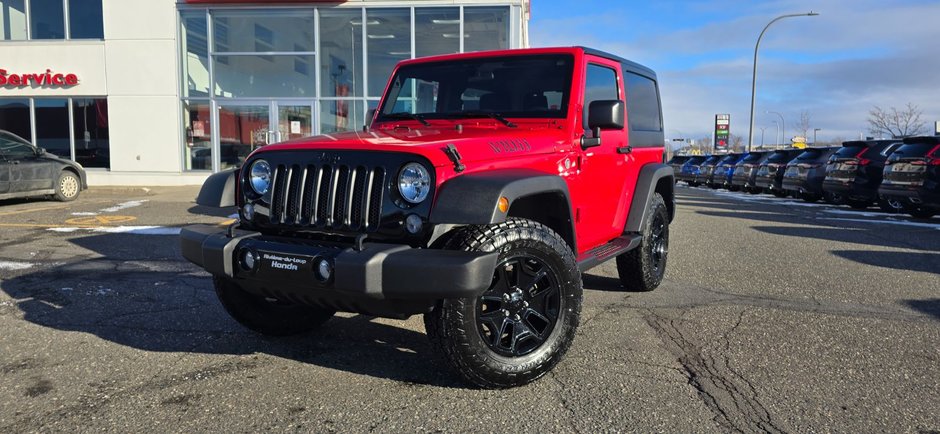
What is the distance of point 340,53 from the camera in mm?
17875

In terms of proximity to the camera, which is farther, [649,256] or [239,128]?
[239,128]

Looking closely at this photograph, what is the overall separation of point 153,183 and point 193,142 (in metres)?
1.54

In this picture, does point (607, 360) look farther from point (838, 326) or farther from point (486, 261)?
point (838, 326)

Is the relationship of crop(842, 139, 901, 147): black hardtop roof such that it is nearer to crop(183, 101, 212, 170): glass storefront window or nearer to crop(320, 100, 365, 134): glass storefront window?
crop(320, 100, 365, 134): glass storefront window

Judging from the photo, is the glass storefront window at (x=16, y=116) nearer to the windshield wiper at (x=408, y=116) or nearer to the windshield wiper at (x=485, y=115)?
the windshield wiper at (x=408, y=116)

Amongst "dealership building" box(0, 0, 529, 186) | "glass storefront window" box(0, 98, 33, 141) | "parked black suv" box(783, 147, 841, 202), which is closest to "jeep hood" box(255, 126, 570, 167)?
"dealership building" box(0, 0, 529, 186)

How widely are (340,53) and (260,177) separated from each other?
15.0 metres

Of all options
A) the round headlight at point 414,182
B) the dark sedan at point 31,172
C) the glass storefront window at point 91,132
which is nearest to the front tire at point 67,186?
the dark sedan at point 31,172

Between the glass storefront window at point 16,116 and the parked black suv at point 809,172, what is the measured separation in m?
20.6

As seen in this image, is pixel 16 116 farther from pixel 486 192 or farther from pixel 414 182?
pixel 486 192

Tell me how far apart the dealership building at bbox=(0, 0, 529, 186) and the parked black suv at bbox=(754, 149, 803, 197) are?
28.7 feet

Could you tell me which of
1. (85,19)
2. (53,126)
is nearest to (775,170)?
(85,19)

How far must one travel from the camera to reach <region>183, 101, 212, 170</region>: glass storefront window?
17922 millimetres

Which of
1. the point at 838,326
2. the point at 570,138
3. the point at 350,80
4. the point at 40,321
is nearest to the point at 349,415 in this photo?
the point at 570,138
